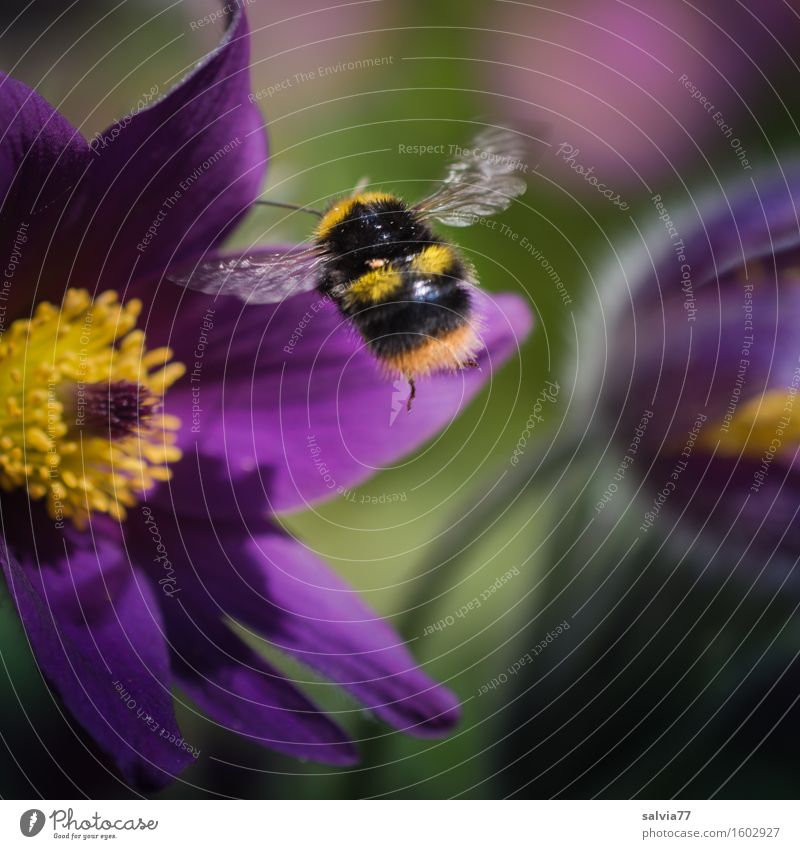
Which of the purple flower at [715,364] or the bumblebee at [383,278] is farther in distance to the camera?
the purple flower at [715,364]

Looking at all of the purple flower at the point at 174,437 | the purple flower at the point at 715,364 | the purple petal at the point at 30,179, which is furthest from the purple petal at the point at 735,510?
the purple petal at the point at 30,179

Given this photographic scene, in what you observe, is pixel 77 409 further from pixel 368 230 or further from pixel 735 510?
pixel 735 510

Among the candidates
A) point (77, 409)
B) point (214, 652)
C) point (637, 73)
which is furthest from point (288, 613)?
point (637, 73)

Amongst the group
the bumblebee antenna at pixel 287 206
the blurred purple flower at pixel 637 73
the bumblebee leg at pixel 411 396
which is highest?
the blurred purple flower at pixel 637 73

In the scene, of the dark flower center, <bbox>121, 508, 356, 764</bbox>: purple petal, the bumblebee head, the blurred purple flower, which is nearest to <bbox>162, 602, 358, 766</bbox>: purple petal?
<bbox>121, 508, 356, 764</bbox>: purple petal

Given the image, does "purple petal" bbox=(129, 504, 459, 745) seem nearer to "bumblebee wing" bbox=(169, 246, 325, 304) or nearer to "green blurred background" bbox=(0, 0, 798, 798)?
"green blurred background" bbox=(0, 0, 798, 798)
